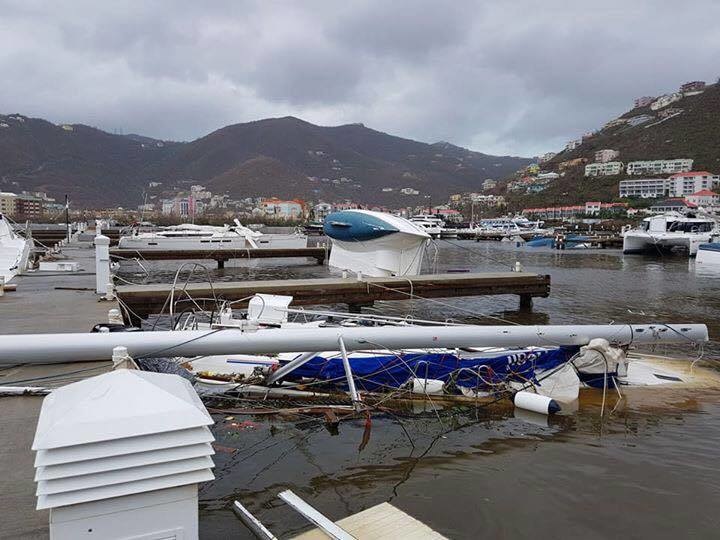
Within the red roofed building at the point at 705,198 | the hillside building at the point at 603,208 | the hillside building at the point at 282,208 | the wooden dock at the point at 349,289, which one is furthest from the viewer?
the hillside building at the point at 282,208

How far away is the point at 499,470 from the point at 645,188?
164624 millimetres

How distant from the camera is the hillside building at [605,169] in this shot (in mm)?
172800

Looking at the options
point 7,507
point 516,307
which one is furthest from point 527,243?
point 7,507

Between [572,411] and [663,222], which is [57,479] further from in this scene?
[663,222]

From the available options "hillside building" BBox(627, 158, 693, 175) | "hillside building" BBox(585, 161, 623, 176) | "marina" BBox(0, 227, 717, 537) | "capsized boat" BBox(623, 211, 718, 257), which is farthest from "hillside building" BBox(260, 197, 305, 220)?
"marina" BBox(0, 227, 717, 537)

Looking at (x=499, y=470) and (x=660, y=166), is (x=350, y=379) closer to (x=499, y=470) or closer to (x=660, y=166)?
(x=499, y=470)

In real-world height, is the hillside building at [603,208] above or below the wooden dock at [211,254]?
above

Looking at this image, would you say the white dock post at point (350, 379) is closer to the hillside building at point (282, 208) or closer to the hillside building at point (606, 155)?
the hillside building at point (282, 208)

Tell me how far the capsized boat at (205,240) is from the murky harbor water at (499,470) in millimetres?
31758

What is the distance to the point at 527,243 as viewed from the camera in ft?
239

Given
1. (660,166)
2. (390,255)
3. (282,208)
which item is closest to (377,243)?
(390,255)

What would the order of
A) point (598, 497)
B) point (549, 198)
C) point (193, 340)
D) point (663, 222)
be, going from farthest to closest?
point (549, 198) → point (663, 222) → point (193, 340) → point (598, 497)

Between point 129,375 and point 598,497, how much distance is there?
5120 mm

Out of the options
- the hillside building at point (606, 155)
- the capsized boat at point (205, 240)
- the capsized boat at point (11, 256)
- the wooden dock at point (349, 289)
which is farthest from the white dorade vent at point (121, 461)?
the hillside building at point (606, 155)
